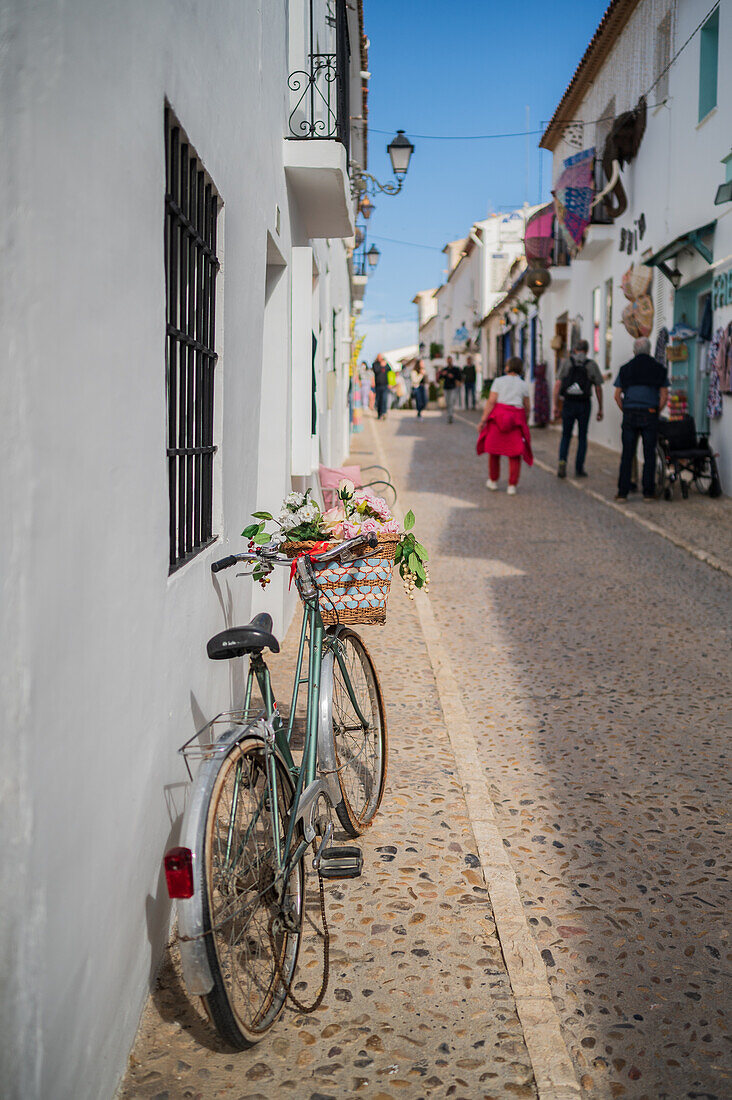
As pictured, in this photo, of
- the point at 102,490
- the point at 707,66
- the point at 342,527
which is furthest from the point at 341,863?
the point at 707,66

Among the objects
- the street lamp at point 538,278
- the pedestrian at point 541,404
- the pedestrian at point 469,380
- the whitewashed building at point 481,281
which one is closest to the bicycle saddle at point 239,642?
the street lamp at point 538,278

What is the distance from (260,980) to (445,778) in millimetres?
1985

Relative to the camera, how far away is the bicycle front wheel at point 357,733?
12.5 feet

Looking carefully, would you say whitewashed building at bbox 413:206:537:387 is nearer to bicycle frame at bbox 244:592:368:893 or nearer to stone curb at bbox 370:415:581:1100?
stone curb at bbox 370:415:581:1100

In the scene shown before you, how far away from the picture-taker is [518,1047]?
2707 mm

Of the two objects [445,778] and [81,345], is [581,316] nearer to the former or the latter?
[445,778]

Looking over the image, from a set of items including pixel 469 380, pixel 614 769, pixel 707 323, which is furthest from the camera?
pixel 469 380

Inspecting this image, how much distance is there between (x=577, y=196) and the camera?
769 inches

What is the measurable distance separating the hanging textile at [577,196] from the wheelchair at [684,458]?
7.78 meters

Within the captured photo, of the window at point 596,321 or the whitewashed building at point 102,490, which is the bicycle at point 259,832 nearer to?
the whitewashed building at point 102,490

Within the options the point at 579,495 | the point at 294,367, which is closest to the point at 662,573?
the point at 294,367

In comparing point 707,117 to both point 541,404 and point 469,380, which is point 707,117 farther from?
point 469,380

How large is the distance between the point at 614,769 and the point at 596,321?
710 inches

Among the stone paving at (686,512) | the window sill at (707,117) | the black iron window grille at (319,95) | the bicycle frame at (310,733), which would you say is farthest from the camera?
the window sill at (707,117)
